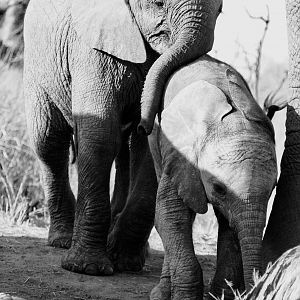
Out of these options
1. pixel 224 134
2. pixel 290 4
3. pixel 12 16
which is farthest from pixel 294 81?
pixel 12 16

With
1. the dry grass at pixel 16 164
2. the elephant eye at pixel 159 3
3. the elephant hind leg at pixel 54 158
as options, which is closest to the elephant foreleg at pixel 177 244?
the elephant eye at pixel 159 3

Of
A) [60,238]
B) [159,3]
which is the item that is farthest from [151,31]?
[60,238]

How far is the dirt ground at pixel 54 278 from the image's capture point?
5355 mm

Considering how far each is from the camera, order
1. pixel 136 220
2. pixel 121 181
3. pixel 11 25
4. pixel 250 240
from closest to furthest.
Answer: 1. pixel 250 240
2. pixel 136 220
3. pixel 121 181
4. pixel 11 25

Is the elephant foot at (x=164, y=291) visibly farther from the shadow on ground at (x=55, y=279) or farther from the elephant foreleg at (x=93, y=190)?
the elephant foreleg at (x=93, y=190)

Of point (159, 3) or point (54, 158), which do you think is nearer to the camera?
point (159, 3)

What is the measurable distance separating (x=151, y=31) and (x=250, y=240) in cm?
145

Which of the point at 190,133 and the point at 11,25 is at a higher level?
the point at 11,25

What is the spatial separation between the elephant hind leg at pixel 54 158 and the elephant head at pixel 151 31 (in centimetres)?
70

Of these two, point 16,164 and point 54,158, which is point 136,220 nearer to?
point 54,158

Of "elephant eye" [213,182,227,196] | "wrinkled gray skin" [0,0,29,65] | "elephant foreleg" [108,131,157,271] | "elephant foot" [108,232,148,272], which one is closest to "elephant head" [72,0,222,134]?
"elephant eye" [213,182,227,196]

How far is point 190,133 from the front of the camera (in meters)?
4.96

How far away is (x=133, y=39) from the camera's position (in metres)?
5.68

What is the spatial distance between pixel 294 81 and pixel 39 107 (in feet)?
5.38
